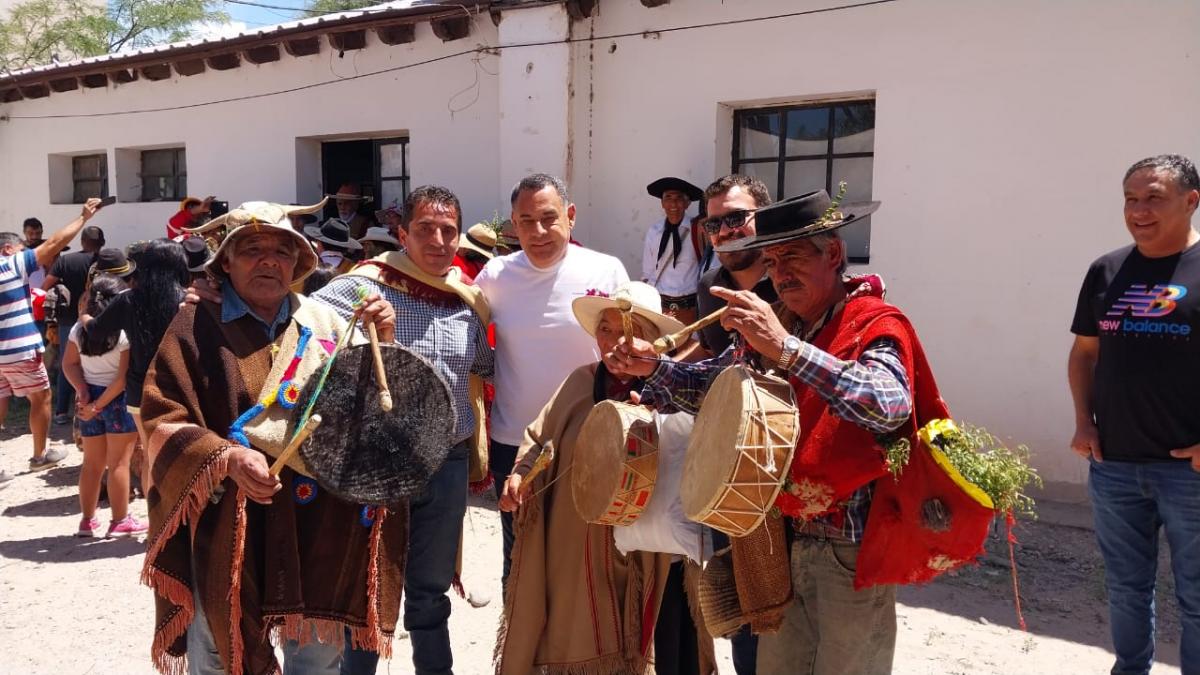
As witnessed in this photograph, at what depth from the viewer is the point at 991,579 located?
499 cm

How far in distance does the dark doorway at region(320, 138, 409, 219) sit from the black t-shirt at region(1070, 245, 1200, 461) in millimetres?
7747

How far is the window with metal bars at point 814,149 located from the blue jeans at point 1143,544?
11.2 feet

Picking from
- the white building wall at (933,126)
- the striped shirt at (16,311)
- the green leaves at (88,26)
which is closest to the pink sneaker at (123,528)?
the striped shirt at (16,311)

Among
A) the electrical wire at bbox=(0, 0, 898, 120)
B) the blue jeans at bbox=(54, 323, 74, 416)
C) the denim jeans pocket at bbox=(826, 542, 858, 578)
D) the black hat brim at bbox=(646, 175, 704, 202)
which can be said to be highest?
the electrical wire at bbox=(0, 0, 898, 120)

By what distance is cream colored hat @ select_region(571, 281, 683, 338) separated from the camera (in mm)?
2998

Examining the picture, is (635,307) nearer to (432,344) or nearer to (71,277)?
(432,344)

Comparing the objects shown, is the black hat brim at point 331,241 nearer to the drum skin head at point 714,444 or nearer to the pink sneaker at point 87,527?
the pink sneaker at point 87,527

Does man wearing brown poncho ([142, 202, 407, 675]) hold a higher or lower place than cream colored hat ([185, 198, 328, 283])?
lower

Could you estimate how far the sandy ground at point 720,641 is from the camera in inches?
160

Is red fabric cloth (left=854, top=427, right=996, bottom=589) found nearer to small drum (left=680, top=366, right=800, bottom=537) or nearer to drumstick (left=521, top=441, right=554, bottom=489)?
small drum (left=680, top=366, right=800, bottom=537)

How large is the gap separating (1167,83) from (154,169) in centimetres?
1184

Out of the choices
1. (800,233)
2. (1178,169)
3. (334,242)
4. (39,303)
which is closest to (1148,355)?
(1178,169)

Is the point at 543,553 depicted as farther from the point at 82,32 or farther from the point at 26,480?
the point at 82,32

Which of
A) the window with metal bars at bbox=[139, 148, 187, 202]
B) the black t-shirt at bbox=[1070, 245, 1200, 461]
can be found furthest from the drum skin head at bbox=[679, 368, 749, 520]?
the window with metal bars at bbox=[139, 148, 187, 202]
